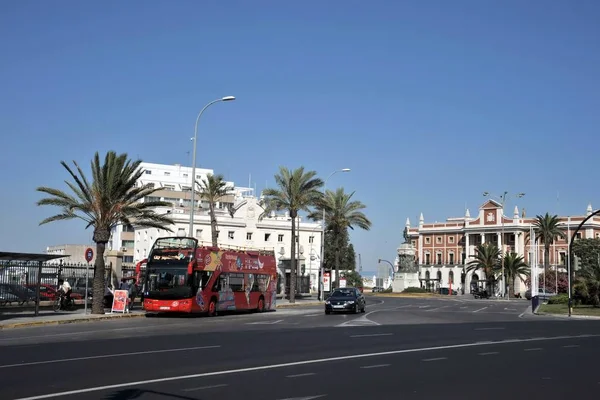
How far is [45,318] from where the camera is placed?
1197 inches

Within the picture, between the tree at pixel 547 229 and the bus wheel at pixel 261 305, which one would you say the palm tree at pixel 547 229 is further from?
the bus wheel at pixel 261 305

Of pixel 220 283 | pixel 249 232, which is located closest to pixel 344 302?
pixel 220 283

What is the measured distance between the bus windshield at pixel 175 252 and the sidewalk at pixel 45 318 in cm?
303

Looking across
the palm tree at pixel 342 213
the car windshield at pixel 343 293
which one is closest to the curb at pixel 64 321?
the car windshield at pixel 343 293

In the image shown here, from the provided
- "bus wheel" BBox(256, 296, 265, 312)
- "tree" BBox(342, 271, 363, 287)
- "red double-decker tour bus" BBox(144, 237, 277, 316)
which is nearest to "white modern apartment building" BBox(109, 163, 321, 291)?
"tree" BBox(342, 271, 363, 287)

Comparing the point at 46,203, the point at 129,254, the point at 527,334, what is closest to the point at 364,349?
the point at 527,334

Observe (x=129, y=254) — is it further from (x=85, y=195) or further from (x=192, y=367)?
(x=192, y=367)

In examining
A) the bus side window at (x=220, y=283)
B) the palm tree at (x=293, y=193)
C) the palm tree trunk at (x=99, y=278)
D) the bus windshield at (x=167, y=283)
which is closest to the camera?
the palm tree trunk at (x=99, y=278)

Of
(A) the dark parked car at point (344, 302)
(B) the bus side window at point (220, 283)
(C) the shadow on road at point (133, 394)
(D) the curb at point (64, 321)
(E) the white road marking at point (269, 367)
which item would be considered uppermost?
(B) the bus side window at point (220, 283)

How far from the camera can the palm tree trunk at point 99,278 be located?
33812 mm

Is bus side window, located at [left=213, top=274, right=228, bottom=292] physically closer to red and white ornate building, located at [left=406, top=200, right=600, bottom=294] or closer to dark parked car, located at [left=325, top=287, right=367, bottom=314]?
dark parked car, located at [left=325, top=287, right=367, bottom=314]

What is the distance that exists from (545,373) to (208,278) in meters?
24.0

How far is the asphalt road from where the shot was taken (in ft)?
38.5

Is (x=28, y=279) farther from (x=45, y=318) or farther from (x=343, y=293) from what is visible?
(x=343, y=293)
